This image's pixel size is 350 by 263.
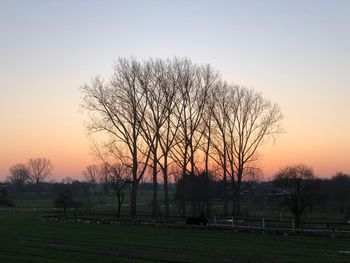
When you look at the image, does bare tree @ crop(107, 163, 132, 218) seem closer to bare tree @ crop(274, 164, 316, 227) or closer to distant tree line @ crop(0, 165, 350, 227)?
distant tree line @ crop(0, 165, 350, 227)

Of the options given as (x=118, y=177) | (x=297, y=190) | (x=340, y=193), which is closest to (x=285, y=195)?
(x=297, y=190)

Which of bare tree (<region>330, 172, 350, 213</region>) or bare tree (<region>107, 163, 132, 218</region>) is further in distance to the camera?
bare tree (<region>330, 172, 350, 213</region>)

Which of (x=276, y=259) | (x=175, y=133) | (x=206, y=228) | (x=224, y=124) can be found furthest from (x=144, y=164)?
(x=276, y=259)

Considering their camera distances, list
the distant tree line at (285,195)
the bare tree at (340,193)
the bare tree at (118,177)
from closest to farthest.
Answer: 1. the distant tree line at (285,195)
2. the bare tree at (118,177)
3. the bare tree at (340,193)

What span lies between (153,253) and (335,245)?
12.2 m

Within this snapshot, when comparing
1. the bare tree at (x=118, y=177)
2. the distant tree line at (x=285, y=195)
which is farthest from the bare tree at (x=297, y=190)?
the bare tree at (x=118, y=177)

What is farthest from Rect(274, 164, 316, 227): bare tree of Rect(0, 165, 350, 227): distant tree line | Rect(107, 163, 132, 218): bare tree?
Rect(107, 163, 132, 218): bare tree

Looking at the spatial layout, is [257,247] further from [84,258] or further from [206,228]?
[206,228]

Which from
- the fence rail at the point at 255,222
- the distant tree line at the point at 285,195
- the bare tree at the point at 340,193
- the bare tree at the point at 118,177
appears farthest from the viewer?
the bare tree at the point at 340,193

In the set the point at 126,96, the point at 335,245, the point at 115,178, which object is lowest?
the point at 335,245

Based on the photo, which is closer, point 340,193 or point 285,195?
point 285,195

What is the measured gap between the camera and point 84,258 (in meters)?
22.0

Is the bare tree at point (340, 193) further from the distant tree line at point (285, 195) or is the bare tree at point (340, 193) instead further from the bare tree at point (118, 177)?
the bare tree at point (118, 177)

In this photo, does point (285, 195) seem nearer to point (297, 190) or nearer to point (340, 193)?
point (297, 190)
